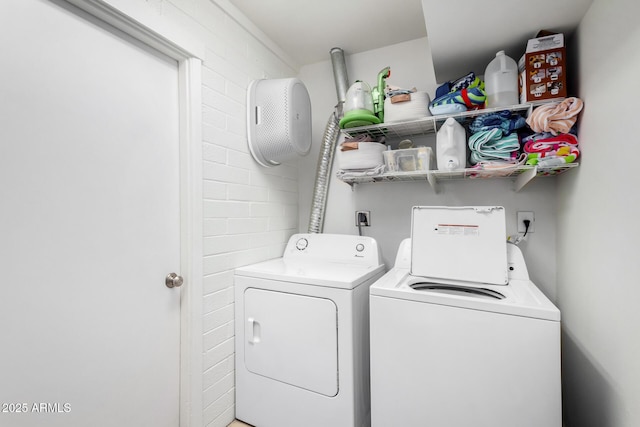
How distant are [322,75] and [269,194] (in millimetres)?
1165

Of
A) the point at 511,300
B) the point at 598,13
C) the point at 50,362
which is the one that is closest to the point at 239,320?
the point at 50,362

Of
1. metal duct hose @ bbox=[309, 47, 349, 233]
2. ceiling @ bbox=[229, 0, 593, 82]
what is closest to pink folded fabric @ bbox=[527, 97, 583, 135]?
ceiling @ bbox=[229, 0, 593, 82]

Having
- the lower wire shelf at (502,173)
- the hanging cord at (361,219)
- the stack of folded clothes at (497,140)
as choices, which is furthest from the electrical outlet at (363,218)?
the stack of folded clothes at (497,140)

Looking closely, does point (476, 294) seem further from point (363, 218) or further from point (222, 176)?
point (222, 176)

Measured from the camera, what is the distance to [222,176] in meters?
1.72

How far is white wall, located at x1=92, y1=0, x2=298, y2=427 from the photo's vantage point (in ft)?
5.22

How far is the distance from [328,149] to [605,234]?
168 cm

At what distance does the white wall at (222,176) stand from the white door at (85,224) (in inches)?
6.5

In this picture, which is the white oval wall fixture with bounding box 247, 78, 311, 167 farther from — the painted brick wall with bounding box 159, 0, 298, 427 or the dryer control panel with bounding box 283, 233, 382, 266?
the dryer control panel with bounding box 283, 233, 382, 266

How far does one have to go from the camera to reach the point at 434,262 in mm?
1601

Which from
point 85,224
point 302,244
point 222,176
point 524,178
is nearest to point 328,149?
point 302,244

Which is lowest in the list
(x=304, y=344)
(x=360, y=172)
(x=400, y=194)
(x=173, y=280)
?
(x=304, y=344)

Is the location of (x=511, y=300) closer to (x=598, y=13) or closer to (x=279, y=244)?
(x=598, y=13)

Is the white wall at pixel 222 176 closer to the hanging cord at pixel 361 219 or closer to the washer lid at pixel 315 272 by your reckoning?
the washer lid at pixel 315 272
